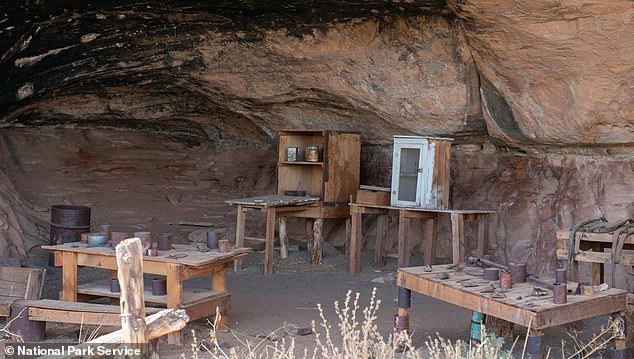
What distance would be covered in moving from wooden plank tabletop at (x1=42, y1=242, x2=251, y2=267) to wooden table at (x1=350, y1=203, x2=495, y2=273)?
281 cm

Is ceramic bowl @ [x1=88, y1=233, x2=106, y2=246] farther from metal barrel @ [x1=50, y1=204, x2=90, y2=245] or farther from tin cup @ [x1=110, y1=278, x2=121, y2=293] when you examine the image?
metal barrel @ [x1=50, y1=204, x2=90, y2=245]

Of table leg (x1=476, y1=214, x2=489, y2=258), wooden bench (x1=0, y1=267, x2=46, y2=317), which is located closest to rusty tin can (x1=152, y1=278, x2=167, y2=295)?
wooden bench (x1=0, y1=267, x2=46, y2=317)

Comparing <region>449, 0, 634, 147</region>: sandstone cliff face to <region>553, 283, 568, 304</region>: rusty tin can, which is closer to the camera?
<region>553, 283, 568, 304</region>: rusty tin can

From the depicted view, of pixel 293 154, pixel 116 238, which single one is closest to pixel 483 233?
pixel 293 154

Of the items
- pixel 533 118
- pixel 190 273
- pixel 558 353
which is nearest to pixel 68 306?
pixel 190 273

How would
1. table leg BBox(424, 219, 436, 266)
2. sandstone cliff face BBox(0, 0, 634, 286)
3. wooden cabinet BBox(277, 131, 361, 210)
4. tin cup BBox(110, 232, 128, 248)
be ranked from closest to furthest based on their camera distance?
tin cup BBox(110, 232, 128, 248) < sandstone cliff face BBox(0, 0, 634, 286) < table leg BBox(424, 219, 436, 266) < wooden cabinet BBox(277, 131, 361, 210)

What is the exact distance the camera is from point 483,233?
9.23 m

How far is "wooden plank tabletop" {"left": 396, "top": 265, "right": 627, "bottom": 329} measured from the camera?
5.12m

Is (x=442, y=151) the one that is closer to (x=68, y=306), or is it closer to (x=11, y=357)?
(x=68, y=306)

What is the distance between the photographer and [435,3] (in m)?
8.23

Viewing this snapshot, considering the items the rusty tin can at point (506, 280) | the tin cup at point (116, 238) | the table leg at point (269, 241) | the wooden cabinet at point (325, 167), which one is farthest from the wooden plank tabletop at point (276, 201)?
the rusty tin can at point (506, 280)

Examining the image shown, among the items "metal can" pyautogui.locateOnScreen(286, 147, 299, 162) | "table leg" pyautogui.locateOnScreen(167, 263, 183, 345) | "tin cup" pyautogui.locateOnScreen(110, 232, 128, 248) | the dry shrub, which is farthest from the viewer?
"metal can" pyautogui.locateOnScreen(286, 147, 299, 162)

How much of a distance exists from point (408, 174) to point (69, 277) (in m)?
4.25

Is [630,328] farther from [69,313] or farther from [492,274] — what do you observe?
[69,313]
